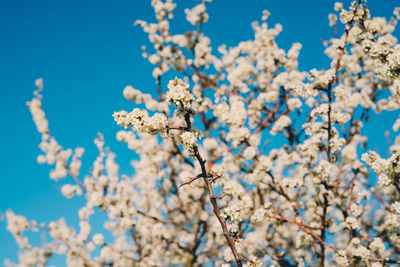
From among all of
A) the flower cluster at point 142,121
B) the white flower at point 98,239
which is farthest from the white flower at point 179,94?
the white flower at point 98,239

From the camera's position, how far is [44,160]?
11844 mm

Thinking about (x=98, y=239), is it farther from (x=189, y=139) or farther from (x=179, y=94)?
(x=179, y=94)

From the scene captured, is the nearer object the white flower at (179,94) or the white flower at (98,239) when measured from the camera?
the white flower at (179,94)

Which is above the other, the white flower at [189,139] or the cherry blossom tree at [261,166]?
the cherry blossom tree at [261,166]

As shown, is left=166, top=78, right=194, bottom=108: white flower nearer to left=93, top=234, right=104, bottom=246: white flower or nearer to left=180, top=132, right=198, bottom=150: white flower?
left=180, top=132, right=198, bottom=150: white flower

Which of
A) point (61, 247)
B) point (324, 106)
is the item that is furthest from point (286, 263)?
point (61, 247)

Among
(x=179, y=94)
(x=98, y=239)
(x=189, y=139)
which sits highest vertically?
(x=98, y=239)

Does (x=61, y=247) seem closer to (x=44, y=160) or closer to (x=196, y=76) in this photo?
(x=44, y=160)

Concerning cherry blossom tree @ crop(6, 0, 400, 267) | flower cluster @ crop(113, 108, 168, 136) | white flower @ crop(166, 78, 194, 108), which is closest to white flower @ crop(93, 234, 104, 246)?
cherry blossom tree @ crop(6, 0, 400, 267)

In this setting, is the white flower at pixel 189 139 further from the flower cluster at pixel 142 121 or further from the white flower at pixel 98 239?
the white flower at pixel 98 239

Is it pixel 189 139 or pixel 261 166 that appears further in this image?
pixel 261 166

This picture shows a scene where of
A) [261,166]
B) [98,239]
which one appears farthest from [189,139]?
[98,239]

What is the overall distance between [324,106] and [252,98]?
3287 mm

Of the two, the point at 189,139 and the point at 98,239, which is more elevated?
the point at 98,239
